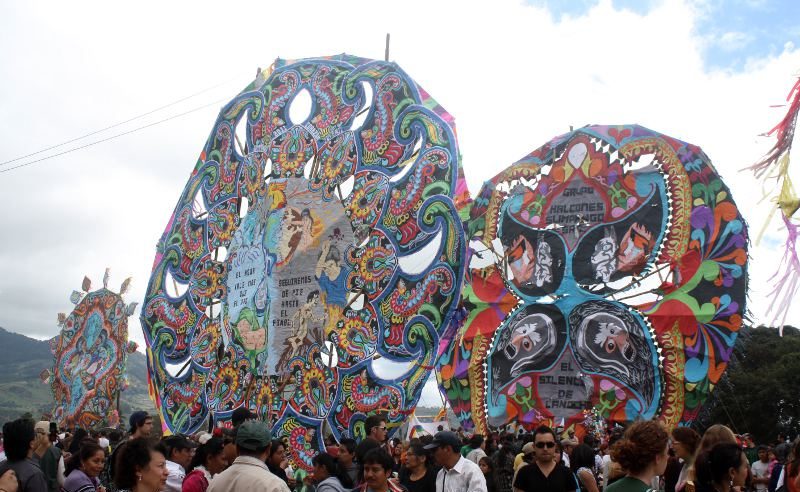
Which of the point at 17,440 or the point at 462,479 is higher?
the point at 17,440

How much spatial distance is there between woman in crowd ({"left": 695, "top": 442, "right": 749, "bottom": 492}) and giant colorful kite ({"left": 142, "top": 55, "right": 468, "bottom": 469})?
611 cm

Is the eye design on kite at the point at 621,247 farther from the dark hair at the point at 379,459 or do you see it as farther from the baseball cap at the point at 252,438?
the baseball cap at the point at 252,438

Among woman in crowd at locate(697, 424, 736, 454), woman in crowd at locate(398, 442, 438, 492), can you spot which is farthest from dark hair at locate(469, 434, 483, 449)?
woman in crowd at locate(697, 424, 736, 454)

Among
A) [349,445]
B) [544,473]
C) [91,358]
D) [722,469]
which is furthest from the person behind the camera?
[91,358]

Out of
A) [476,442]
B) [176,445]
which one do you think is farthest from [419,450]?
[476,442]

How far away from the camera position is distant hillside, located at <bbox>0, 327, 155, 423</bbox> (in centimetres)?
12081

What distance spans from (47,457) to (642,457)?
4.79 meters

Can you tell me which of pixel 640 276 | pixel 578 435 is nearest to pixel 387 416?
pixel 578 435

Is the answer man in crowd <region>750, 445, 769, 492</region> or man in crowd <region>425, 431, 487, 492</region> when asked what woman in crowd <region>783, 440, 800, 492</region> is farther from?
man in crowd <region>750, 445, 769, 492</region>

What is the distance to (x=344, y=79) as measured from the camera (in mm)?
11523

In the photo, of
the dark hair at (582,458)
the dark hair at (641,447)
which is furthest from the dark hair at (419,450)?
the dark hair at (641,447)

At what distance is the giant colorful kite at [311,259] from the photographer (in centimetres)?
998

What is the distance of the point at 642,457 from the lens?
3.29 m

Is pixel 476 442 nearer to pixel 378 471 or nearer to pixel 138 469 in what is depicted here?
pixel 378 471
